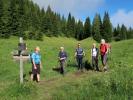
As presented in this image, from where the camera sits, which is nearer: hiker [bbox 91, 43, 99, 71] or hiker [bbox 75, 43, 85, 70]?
hiker [bbox 91, 43, 99, 71]

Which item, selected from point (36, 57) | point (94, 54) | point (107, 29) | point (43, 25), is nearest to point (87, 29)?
point (107, 29)

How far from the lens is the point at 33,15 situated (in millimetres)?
136500

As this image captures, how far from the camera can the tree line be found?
105250 mm

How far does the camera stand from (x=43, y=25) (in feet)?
463

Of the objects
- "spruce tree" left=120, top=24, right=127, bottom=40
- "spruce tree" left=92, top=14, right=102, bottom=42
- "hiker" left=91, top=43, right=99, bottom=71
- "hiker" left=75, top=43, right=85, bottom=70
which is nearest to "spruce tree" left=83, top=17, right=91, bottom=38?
"spruce tree" left=92, top=14, right=102, bottom=42

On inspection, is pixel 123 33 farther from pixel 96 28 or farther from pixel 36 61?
pixel 36 61

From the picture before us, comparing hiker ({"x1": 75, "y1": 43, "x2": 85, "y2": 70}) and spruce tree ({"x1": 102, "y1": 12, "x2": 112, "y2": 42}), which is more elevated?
spruce tree ({"x1": 102, "y1": 12, "x2": 112, "y2": 42})

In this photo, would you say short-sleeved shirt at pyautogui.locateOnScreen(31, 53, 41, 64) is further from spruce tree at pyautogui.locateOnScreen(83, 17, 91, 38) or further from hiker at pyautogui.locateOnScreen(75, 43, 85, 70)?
spruce tree at pyautogui.locateOnScreen(83, 17, 91, 38)

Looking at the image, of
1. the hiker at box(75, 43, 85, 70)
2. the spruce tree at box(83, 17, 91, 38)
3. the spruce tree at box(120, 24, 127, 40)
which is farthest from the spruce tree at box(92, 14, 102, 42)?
the hiker at box(75, 43, 85, 70)

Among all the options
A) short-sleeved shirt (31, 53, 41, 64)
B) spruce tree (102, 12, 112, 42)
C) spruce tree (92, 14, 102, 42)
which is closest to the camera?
short-sleeved shirt (31, 53, 41, 64)

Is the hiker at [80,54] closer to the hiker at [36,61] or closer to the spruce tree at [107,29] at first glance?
the hiker at [36,61]

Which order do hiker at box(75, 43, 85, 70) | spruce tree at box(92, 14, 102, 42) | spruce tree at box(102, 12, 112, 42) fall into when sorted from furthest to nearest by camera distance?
spruce tree at box(92, 14, 102, 42) < spruce tree at box(102, 12, 112, 42) < hiker at box(75, 43, 85, 70)

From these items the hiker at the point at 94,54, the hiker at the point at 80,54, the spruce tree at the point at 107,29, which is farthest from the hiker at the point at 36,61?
the spruce tree at the point at 107,29

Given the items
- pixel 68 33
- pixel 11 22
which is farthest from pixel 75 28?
pixel 11 22
